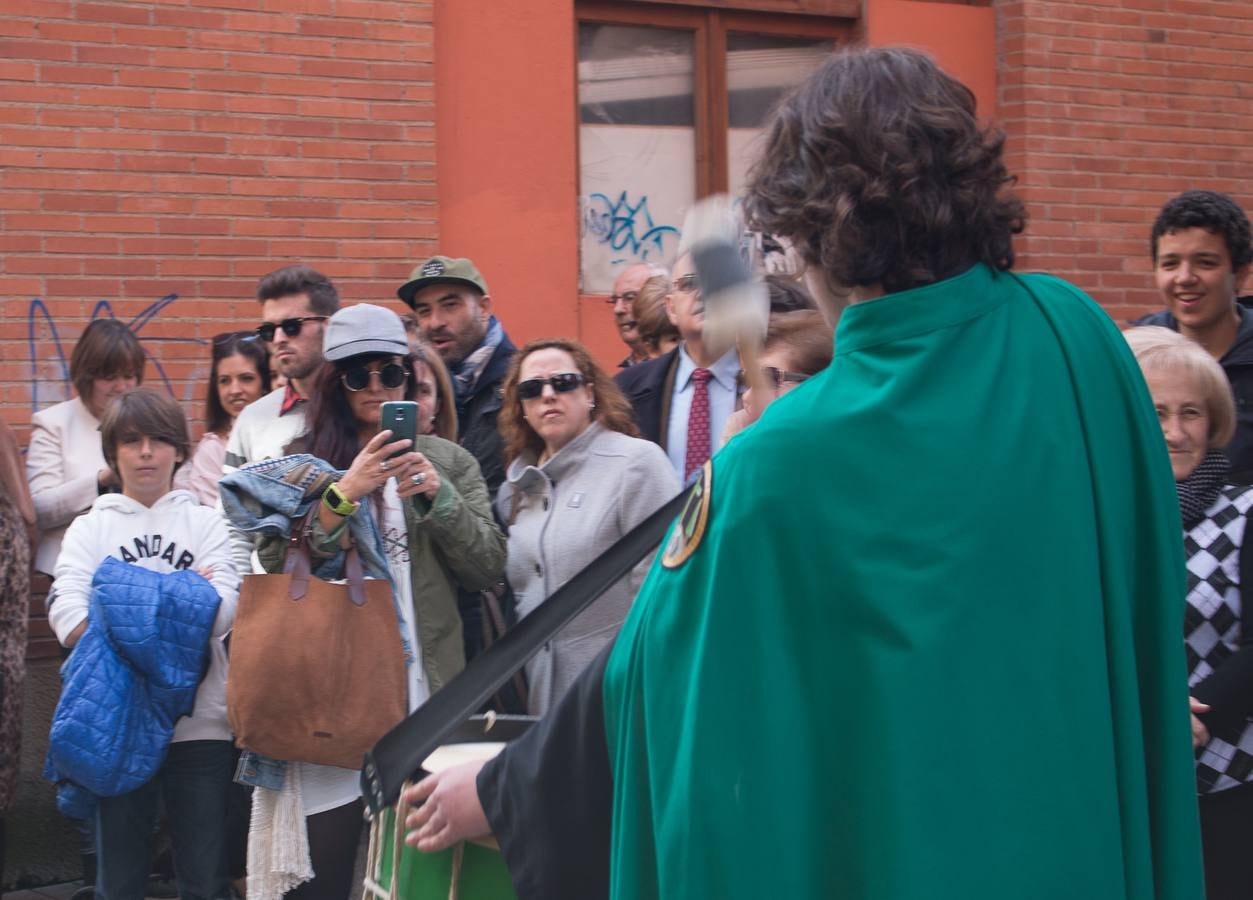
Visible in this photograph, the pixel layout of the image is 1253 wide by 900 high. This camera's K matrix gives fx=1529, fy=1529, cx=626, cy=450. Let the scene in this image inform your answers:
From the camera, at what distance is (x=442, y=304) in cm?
570

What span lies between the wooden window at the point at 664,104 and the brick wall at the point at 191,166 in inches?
41.0

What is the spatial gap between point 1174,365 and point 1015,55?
5332 mm

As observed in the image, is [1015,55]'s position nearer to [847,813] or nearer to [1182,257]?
[1182,257]

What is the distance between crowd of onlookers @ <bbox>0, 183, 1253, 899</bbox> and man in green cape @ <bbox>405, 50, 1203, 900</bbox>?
1197 millimetres

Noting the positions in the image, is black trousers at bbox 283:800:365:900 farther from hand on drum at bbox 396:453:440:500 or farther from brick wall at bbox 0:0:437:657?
brick wall at bbox 0:0:437:657

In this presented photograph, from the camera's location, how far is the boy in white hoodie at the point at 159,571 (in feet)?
15.8

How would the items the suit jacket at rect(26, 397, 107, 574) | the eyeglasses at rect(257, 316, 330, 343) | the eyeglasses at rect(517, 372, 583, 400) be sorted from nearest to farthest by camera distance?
the eyeglasses at rect(517, 372, 583, 400) < the eyeglasses at rect(257, 316, 330, 343) < the suit jacket at rect(26, 397, 107, 574)

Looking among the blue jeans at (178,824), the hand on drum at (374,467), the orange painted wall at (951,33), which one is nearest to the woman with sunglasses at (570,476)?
the hand on drum at (374,467)

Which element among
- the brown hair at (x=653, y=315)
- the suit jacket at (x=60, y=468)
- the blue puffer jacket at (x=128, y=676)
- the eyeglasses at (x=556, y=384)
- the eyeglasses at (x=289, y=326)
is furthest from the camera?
the brown hair at (x=653, y=315)

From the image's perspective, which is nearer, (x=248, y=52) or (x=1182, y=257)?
(x=1182, y=257)

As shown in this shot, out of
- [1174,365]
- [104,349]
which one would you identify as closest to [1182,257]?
→ [1174,365]

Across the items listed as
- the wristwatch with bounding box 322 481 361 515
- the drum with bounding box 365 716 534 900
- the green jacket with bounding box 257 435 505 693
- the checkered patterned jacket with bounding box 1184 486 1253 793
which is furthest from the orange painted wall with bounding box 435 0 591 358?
the drum with bounding box 365 716 534 900

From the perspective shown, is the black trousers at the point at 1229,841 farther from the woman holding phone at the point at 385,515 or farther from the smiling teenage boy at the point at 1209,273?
the woman holding phone at the point at 385,515

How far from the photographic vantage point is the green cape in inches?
70.0
